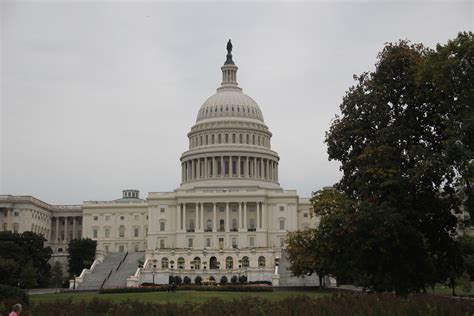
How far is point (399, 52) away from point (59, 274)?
7545cm

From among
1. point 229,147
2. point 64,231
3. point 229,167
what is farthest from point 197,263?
point 64,231

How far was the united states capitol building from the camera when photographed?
110438mm

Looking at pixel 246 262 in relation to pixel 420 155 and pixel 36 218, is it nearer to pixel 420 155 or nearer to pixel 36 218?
pixel 36 218

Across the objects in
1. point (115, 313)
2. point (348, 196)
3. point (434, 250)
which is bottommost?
point (115, 313)

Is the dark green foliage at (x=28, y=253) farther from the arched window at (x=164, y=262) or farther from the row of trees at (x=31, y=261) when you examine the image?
the arched window at (x=164, y=262)

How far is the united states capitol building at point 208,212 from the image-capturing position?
110 metres

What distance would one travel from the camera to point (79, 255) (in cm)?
11944

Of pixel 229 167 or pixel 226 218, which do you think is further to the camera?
pixel 229 167

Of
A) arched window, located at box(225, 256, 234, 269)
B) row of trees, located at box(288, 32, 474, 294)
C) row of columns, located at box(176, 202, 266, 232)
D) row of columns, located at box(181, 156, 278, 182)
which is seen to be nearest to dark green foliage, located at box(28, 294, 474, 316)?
row of trees, located at box(288, 32, 474, 294)

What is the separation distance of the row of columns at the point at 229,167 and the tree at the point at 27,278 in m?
54.1

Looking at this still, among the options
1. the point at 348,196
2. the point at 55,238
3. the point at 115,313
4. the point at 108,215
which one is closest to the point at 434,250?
the point at 348,196

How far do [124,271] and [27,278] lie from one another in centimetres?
1689

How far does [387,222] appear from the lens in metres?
39.6

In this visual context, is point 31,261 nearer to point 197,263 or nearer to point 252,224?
point 197,263
